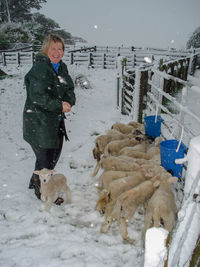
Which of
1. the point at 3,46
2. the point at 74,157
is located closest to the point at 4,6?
the point at 3,46

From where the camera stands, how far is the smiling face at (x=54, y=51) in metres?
3.54

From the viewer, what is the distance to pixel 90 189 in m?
4.42

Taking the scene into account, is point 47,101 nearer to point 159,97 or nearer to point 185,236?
point 185,236

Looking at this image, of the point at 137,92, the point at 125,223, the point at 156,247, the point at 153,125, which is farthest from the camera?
the point at 137,92

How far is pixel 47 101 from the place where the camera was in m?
3.41

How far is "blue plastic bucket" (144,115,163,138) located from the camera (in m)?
5.22

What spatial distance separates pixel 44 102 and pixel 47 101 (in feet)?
0.15

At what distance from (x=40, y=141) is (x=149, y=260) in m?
2.67

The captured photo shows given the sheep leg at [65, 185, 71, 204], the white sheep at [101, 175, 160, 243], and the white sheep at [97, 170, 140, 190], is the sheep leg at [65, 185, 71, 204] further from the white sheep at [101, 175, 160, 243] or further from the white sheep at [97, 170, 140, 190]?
the white sheep at [101, 175, 160, 243]

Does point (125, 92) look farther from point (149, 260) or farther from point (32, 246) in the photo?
point (149, 260)

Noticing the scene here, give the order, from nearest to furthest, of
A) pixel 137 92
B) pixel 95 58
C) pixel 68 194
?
pixel 68 194 < pixel 137 92 < pixel 95 58

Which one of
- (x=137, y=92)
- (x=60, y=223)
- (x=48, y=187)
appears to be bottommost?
(x=60, y=223)

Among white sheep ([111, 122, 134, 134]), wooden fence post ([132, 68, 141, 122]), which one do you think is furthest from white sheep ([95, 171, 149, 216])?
wooden fence post ([132, 68, 141, 122])

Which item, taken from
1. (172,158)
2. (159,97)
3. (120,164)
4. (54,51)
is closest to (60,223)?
(120,164)
